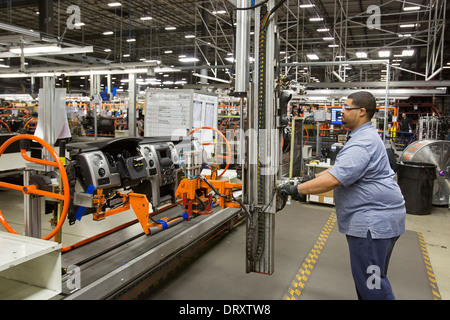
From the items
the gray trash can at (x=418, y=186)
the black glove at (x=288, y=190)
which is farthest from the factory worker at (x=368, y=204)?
→ the gray trash can at (x=418, y=186)

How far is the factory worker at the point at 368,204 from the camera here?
2.41m

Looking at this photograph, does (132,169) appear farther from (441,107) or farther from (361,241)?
(441,107)

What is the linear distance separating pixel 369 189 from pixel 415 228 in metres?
3.96

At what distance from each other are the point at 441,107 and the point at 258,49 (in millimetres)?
23893

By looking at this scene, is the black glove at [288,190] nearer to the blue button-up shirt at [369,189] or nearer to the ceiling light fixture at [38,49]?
the blue button-up shirt at [369,189]

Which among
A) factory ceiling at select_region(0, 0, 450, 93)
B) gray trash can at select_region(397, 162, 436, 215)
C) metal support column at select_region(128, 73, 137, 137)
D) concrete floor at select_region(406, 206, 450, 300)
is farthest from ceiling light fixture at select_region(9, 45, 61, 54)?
gray trash can at select_region(397, 162, 436, 215)

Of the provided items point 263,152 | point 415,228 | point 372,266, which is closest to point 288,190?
point 263,152

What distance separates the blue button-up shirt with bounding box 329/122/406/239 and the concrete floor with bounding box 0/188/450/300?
5.39 ft

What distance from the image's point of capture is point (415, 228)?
225 inches

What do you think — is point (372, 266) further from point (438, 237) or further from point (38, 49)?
point (38, 49)

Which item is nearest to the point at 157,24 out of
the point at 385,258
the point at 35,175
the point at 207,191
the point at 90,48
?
the point at 90,48

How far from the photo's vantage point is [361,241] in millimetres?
2471

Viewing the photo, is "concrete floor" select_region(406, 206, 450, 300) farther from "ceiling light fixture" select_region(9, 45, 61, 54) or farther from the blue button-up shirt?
"ceiling light fixture" select_region(9, 45, 61, 54)

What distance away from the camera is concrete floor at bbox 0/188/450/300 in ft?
13.9
